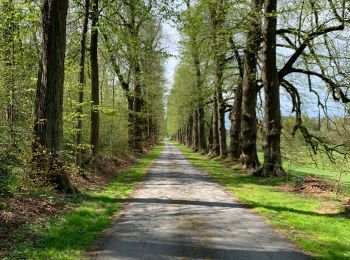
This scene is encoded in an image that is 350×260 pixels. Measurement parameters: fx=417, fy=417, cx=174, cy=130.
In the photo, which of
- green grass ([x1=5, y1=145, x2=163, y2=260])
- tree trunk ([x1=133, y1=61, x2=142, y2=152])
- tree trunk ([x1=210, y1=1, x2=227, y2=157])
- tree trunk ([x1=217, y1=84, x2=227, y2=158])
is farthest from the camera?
tree trunk ([x1=133, y1=61, x2=142, y2=152])

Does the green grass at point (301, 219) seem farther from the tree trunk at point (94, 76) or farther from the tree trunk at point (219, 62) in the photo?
the tree trunk at point (219, 62)

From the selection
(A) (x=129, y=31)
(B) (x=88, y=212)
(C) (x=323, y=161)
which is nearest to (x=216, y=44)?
(A) (x=129, y=31)

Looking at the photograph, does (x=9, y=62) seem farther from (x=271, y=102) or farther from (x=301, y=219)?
(x=301, y=219)

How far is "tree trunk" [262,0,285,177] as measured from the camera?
1916 centimetres

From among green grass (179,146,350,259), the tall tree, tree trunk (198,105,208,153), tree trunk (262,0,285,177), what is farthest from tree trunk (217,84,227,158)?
green grass (179,146,350,259)

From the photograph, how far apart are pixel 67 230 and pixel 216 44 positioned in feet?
53.1

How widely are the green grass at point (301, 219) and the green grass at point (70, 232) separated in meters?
4.10

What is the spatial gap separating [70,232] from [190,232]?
2.51 meters

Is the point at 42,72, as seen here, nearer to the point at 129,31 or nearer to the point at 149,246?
the point at 149,246

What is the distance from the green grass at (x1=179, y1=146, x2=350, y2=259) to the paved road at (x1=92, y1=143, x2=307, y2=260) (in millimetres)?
431

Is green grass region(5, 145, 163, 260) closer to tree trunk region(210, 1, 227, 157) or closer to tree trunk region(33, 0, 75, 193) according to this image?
tree trunk region(33, 0, 75, 193)

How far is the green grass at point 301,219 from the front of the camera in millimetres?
7902

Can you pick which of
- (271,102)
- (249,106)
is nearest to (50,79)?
(271,102)

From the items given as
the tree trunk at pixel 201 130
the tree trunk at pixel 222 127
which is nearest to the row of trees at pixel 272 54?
the tree trunk at pixel 222 127
